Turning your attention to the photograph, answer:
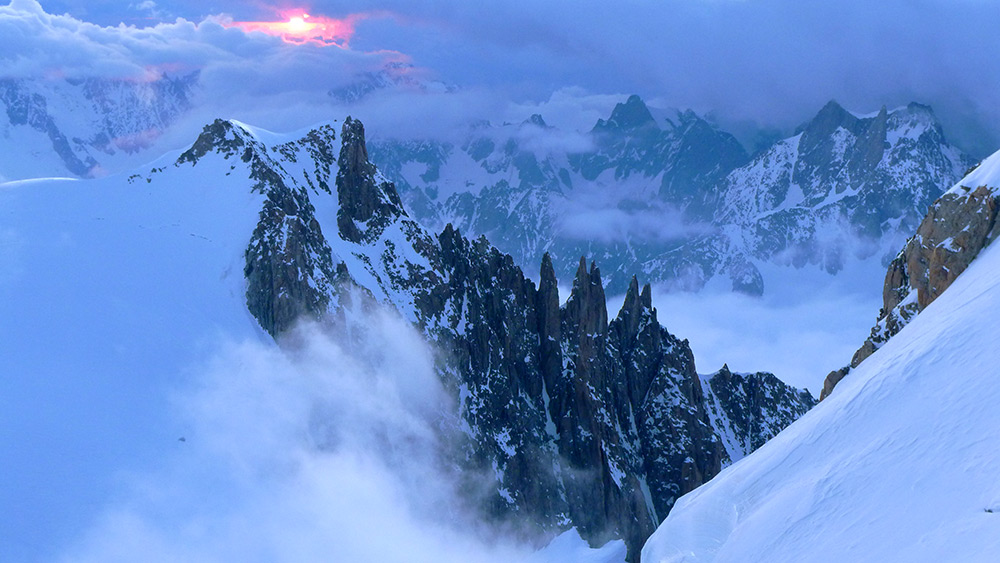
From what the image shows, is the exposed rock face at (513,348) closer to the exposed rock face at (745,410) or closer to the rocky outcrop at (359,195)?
the rocky outcrop at (359,195)

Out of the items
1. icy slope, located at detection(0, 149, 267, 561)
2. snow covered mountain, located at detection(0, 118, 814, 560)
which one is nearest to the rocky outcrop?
snow covered mountain, located at detection(0, 118, 814, 560)

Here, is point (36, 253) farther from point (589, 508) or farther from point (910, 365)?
point (589, 508)

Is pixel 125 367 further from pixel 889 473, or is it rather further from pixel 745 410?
pixel 745 410

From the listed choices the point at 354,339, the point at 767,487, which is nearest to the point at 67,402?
the point at 354,339

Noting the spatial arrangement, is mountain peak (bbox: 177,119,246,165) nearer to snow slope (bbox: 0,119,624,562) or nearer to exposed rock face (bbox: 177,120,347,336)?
exposed rock face (bbox: 177,120,347,336)

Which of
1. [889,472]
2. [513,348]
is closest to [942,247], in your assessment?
[889,472]

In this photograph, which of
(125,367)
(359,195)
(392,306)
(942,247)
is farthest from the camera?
(359,195)

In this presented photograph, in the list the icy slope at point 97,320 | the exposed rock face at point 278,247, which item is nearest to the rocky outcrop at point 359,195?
the exposed rock face at point 278,247

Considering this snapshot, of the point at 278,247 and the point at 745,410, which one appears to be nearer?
the point at 278,247
